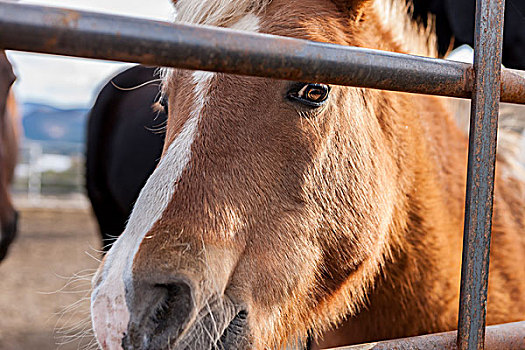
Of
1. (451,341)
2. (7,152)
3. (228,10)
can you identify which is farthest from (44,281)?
(451,341)

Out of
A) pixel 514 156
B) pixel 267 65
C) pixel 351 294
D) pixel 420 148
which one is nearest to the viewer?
pixel 267 65

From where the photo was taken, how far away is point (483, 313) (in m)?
1.03

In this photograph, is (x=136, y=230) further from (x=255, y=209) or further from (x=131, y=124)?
(x=131, y=124)

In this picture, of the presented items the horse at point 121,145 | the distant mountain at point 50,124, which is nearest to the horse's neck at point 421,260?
the horse at point 121,145

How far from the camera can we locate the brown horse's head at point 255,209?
1.11 m

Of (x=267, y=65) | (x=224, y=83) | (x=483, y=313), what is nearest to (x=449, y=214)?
(x=483, y=313)

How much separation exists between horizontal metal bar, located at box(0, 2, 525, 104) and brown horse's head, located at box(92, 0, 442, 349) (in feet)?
1.47

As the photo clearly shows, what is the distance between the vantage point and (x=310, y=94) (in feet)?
4.45

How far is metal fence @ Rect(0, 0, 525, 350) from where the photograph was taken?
67 centimetres

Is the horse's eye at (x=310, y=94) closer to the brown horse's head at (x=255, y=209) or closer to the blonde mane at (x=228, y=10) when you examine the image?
the brown horse's head at (x=255, y=209)

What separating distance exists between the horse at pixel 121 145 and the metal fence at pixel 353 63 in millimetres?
1960

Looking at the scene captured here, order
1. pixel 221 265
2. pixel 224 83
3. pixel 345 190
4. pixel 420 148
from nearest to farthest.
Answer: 1. pixel 221 265
2. pixel 224 83
3. pixel 345 190
4. pixel 420 148

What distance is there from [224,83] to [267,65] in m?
0.53

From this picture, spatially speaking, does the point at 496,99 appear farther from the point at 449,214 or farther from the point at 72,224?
the point at 72,224
